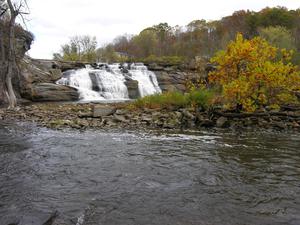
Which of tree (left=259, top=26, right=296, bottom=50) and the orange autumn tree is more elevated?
tree (left=259, top=26, right=296, bottom=50)

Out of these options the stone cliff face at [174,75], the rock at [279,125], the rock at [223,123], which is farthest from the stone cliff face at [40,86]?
the rock at [279,125]

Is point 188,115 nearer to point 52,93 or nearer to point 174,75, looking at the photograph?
point 52,93

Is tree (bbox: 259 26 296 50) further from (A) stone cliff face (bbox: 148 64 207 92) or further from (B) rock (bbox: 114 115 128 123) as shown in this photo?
(B) rock (bbox: 114 115 128 123)

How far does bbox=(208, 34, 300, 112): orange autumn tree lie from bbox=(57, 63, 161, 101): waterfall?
15.1 metres

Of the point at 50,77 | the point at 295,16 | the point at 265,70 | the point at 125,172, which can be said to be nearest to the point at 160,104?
the point at 265,70

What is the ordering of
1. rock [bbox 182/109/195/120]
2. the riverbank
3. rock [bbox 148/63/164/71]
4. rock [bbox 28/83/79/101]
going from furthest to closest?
rock [bbox 148/63/164/71] < rock [bbox 28/83/79/101] < rock [bbox 182/109/195/120] < the riverbank

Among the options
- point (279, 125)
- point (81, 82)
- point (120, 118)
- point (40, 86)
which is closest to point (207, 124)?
point (279, 125)

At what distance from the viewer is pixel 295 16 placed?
58.2 meters

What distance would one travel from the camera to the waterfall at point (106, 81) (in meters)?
29.8

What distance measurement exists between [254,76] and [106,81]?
1860 cm

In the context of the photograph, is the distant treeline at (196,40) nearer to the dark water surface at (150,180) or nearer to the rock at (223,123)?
the rock at (223,123)

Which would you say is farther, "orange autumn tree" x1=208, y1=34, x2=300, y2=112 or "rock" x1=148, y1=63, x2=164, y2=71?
"rock" x1=148, y1=63, x2=164, y2=71

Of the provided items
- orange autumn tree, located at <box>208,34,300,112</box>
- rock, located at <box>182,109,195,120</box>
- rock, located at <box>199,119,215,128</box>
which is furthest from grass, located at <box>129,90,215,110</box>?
rock, located at <box>199,119,215,128</box>

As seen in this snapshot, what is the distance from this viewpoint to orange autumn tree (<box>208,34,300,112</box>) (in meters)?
14.2
